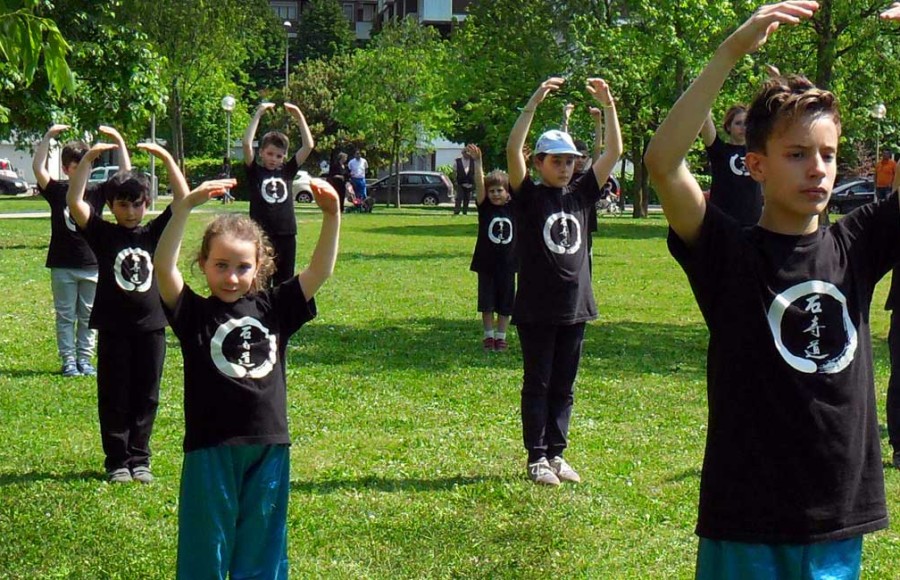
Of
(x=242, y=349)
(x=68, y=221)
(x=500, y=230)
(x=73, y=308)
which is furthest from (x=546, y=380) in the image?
(x=500, y=230)

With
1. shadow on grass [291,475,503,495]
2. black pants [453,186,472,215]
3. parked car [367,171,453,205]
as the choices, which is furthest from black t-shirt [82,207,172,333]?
parked car [367,171,453,205]

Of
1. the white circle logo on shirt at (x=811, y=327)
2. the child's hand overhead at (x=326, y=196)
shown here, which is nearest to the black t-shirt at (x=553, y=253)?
the child's hand overhead at (x=326, y=196)

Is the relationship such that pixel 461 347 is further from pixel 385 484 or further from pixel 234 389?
pixel 234 389

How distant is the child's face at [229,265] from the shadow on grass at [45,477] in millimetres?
2712

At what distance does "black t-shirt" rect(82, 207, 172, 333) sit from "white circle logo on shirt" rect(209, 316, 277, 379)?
244 cm

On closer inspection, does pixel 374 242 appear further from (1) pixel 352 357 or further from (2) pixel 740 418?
(2) pixel 740 418

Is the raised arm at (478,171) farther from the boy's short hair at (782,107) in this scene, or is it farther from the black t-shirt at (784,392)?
the black t-shirt at (784,392)

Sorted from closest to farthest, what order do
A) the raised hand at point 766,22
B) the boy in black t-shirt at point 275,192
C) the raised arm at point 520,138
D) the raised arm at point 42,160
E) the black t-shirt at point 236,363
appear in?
the raised hand at point 766,22 → the black t-shirt at point 236,363 → the raised arm at point 520,138 → the raised arm at point 42,160 → the boy in black t-shirt at point 275,192

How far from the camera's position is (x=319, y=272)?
16.1ft

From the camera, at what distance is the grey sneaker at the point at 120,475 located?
7.04 m

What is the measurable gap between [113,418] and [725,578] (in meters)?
4.46

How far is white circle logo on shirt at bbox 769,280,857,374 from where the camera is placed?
11.0 feet

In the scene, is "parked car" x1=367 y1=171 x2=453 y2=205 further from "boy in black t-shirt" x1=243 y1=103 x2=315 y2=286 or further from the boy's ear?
the boy's ear

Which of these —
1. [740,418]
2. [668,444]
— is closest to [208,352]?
[740,418]
